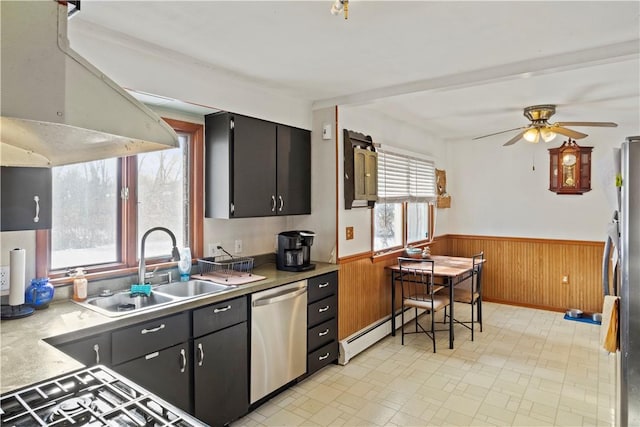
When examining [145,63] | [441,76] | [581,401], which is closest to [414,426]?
[581,401]

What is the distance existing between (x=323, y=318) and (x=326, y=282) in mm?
304

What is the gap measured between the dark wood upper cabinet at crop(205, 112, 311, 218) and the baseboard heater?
130cm

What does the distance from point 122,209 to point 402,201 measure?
3.05m

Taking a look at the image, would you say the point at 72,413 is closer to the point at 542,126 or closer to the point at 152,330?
the point at 152,330

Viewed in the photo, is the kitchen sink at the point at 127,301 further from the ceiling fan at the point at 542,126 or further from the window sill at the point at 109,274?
the ceiling fan at the point at 542,126

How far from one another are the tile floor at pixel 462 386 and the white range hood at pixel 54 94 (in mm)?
2304

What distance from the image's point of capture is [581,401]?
115 inches

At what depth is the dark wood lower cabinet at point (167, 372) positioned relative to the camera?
2.05 m

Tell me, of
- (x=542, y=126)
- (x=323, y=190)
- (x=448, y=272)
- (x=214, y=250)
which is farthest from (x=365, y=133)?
(x=214, y=250)

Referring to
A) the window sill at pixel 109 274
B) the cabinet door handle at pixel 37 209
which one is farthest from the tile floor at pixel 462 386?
the cabinet door handle at pixel 37 209

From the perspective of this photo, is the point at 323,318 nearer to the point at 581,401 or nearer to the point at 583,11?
the point at 581,401

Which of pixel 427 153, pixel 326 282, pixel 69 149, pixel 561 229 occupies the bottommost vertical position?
pixel 326 282

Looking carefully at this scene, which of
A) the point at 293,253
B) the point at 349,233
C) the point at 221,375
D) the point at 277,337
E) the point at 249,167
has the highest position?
the point at 249,167

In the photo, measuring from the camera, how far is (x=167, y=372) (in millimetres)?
2197
